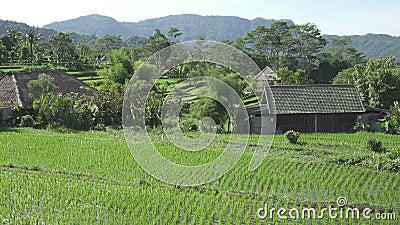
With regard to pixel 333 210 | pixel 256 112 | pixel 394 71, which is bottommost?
pixel 333 210

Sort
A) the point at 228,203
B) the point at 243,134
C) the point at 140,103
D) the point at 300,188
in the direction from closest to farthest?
the point at 228,203, the point at 300,188, the point at 243,134, the point at 140,103

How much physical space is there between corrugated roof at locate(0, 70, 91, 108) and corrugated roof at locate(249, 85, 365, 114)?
9671mm

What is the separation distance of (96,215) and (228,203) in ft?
7.81

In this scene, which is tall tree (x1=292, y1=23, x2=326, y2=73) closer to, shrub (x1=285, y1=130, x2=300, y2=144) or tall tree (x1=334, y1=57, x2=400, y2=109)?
tall tree (x1=334, y1=57, x2=400, y2=109)

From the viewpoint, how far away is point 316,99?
57.7 ft

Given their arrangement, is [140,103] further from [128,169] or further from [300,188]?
[300,188]

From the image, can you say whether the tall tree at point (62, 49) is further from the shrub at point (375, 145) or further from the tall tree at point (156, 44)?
the shrub at point (375, 145)

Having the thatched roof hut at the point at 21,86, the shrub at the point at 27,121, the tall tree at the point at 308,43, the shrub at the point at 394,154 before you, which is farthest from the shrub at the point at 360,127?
the tall tree at the point at 308,43

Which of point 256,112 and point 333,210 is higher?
point 256,112

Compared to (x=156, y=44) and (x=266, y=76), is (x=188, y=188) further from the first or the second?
(x=156, y=44)

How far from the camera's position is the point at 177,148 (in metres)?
13.3

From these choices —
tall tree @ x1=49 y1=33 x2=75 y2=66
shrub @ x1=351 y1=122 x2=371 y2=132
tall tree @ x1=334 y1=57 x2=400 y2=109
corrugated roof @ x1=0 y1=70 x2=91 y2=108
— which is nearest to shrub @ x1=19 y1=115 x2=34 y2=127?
corrugated roof @ x1=0 y1=70 x2=91 y2=108

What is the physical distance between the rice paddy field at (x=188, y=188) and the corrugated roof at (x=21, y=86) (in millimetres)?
4931


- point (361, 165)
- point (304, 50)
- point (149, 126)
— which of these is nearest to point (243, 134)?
point (149, 126)
